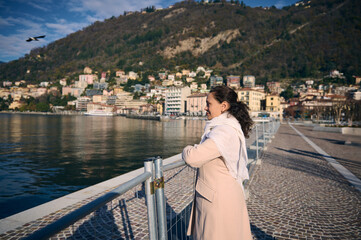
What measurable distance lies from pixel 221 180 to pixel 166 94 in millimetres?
113477

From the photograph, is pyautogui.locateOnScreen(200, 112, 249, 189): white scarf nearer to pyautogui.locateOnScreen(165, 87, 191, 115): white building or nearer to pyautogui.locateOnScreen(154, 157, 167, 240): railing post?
pyautogui.locateOnScreen(154, 157, 167, 240): railing post

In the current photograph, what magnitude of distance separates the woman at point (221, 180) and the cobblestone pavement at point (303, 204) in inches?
74.4

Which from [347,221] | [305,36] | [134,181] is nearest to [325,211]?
[347,221]

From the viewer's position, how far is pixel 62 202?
14.2 ft

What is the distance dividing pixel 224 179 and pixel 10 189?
32.2 ft

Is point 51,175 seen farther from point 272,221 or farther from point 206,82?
point 206,82

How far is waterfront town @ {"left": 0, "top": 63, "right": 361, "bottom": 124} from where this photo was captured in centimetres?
9538

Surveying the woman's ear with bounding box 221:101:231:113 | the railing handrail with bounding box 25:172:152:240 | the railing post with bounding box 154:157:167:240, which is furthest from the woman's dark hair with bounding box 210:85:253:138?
the railing handrail with bounding box 25:172:152:240

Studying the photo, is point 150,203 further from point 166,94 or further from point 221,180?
point 166,94

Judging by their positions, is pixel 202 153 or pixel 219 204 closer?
pixel 202 153

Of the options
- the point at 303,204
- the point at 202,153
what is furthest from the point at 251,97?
the point at 202,153

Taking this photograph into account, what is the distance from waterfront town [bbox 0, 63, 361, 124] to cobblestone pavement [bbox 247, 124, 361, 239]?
7559cm

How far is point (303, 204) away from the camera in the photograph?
15.0ft

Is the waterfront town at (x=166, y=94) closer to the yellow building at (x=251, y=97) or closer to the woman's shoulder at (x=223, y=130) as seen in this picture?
the yellow building at (x=251, y=97)
